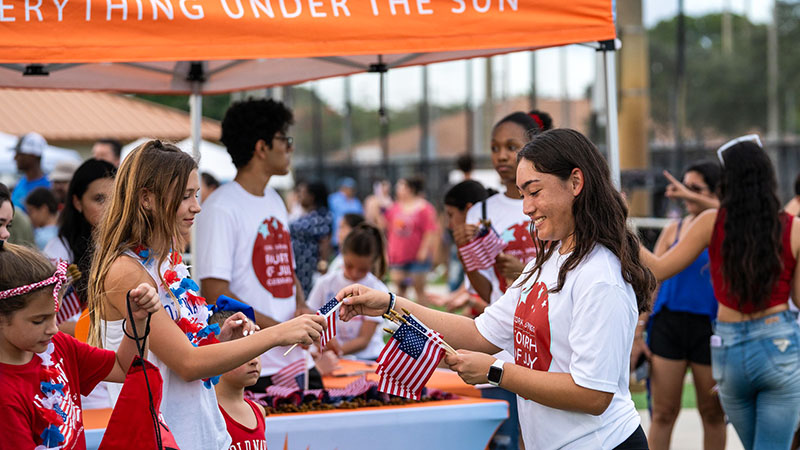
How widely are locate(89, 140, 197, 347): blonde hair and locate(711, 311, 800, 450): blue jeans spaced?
9.68 ft

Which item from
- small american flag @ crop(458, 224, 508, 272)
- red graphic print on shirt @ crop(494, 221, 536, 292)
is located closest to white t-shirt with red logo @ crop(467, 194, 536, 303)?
red graphic print on shirt @ crop(494, 221, 536, 292)

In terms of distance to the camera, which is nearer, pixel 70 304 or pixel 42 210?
pixel 70 304

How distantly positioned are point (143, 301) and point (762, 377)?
3.22 m

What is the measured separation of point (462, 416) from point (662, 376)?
1.94m

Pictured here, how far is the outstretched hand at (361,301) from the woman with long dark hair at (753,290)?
1.78 meters

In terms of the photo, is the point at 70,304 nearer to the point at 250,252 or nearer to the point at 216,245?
the point at 216,245

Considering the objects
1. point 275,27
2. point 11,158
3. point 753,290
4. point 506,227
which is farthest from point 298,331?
point 11,158

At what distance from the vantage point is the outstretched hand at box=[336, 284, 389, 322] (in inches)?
125

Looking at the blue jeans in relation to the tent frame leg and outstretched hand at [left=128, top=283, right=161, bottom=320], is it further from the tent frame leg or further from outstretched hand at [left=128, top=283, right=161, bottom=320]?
outstretched hand at [left=128, top=283, right=161, bottom=320]

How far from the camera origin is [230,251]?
165 inches

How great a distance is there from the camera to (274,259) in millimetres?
4344

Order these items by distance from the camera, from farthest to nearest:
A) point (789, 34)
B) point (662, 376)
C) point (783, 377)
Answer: point (789, 34), point (662, 376), point (783, 377)

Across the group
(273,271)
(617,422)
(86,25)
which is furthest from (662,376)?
(86,25)

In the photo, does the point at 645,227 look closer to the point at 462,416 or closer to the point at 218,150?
the point at 218,150
